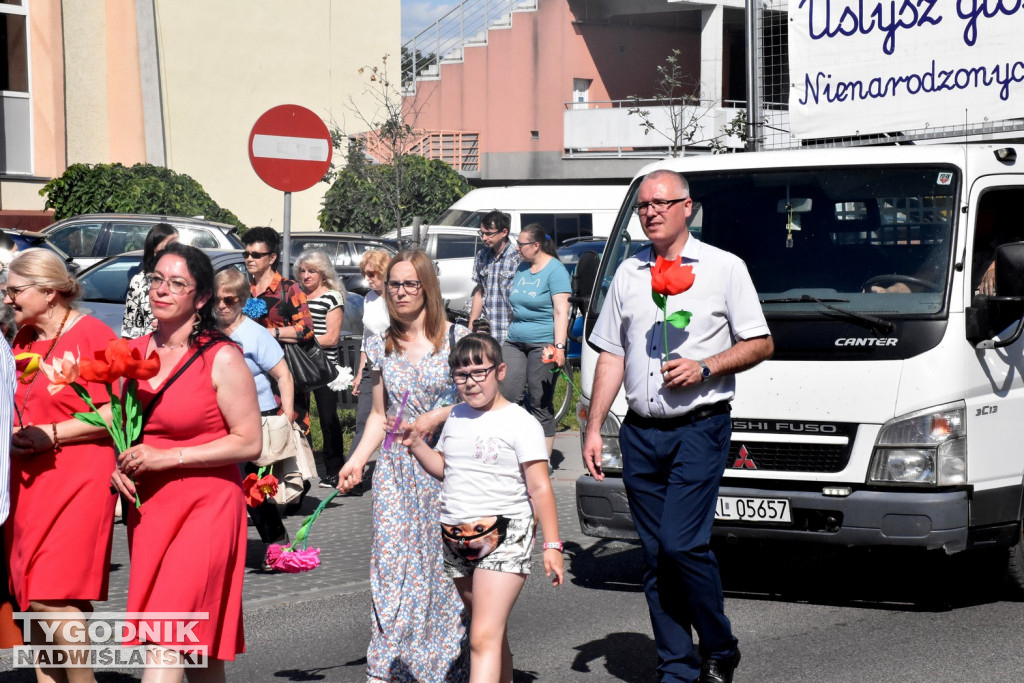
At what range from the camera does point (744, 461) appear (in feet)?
23.0

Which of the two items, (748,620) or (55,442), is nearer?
(55,442)

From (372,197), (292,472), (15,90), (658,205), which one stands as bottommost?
(292,472)

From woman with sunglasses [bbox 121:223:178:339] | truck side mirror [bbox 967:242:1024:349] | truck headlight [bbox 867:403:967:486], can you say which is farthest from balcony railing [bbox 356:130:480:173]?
truck headlight [bbox 867:403:967:486]

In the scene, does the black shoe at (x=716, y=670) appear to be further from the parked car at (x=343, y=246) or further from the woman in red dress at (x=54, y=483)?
the parked car at (x=343, y=246)

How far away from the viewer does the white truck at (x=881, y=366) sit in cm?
668

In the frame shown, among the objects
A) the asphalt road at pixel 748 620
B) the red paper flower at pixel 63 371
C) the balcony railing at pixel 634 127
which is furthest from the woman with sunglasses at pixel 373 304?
the balcony railing at pixel 634 127

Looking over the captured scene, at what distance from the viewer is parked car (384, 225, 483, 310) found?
22.9 metres

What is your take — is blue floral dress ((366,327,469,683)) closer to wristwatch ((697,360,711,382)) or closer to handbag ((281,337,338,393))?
wristwatch ((697,360,711,382))

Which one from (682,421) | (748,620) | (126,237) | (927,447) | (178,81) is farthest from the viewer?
(178,81)

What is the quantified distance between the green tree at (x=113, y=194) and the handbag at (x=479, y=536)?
20.1 meters

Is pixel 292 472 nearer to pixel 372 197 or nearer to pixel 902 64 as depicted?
pixel 902 64

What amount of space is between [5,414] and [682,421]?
259 centimetres

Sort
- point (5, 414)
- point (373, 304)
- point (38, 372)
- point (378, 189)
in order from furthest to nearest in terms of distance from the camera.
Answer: point (378, 189) < point (373, 304) < point (38, 372) < point (5, 414)

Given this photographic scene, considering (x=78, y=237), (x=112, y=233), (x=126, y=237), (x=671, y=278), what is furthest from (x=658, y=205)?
(x=78, y=237)
